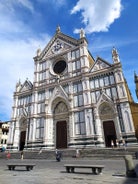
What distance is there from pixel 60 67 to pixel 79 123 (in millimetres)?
12327

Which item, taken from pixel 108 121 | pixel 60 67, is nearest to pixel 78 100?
pixel 108 121

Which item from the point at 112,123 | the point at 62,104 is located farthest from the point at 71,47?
the point at 112,123

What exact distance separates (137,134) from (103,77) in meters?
9.69

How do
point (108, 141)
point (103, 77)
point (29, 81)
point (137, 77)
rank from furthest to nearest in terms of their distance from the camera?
1. point (29, 81)
2. point (137, 77)
3. point (103, 77)
4. point (108, 141)

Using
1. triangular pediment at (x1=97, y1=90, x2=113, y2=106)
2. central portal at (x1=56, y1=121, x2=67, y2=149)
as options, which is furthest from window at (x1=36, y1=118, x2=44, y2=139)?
triangular pediment at (x1=97, y1=90, x2=113, y2=106)

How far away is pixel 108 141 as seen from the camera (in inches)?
878

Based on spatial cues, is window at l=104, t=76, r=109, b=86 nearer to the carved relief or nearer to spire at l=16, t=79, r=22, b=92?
the carved relief

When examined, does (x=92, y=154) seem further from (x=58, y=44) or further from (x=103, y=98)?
(x=58, y=44)

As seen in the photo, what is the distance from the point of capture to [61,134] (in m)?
26.4

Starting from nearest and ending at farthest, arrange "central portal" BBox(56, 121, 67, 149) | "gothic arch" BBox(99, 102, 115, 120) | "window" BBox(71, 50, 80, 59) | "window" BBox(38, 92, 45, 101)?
"gothic arch" BBox(99, 102, 115, 120) → "central portal" BBox(56, 121, 67, 149) → "window" BBox(71, 50, 80, 59) → "window" BBox(38, 92, 45, 101)

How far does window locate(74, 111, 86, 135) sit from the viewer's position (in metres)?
23.8

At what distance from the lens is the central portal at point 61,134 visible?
2582cm

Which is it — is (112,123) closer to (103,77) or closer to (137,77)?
(103,77)

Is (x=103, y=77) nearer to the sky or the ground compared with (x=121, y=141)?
nearer to the sky
